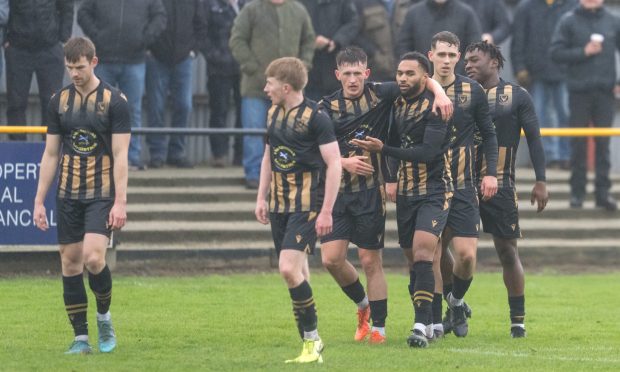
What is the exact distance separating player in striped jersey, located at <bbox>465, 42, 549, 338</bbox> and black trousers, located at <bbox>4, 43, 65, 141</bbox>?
5.68 metres

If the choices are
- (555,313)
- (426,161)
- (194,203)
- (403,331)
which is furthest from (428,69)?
(194,203)

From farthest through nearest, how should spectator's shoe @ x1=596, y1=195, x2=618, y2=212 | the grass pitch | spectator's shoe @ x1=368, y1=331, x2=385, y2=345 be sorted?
spectator's shoe @ x1=596, y1=195, x2=618, y2=212 → spectator's shoe @ x1=368, y1=331, x2=385, y2=345 → the grass pitch

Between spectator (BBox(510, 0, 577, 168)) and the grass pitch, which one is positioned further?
spectator (BBox(510, 0, 577, 168))

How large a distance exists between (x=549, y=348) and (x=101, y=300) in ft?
10.4

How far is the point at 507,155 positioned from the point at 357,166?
1408mm

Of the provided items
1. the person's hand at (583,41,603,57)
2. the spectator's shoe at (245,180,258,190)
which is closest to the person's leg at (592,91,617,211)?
the person's hand at (583,41,603,57)

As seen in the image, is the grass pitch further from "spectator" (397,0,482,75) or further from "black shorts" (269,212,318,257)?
"spectator" (397,0,482,75)

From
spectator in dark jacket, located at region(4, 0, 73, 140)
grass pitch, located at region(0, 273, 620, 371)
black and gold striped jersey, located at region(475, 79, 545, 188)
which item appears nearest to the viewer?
grass pitch, located at region(0, 273, 620, 371)

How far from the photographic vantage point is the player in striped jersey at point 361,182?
35.5 ft

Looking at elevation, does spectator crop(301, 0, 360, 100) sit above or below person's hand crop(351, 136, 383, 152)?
above

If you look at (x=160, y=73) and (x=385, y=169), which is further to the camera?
(x=160, y=73)

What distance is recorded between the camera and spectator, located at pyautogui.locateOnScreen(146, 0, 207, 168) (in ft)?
55.7

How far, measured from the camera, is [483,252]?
53.7 ft

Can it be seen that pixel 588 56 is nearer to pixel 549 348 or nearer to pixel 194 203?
pixel 194 203
